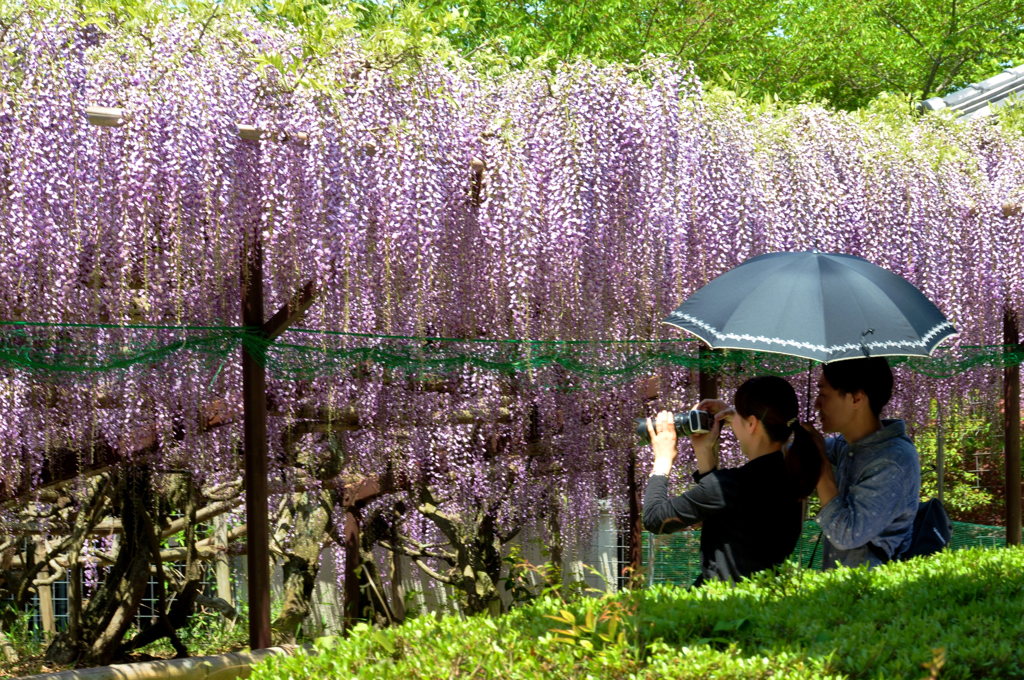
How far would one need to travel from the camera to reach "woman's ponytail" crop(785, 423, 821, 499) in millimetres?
2633

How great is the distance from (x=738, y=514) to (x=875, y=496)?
0.43 meters

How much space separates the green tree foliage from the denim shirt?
9129 millimetres

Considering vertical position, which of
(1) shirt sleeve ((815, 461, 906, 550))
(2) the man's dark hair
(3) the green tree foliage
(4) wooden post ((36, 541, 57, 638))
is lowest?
(4) wooden post ((36, 541, 57, 638))

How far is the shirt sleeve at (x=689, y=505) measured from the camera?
2.52 metres

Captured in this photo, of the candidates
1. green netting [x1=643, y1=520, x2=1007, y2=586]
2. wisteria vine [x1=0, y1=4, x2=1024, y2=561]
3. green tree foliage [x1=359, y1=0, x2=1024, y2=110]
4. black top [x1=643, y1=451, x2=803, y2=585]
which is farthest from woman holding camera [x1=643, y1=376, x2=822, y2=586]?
green tree foliage [x1=359, y1=0, x2=1024, y2=110]

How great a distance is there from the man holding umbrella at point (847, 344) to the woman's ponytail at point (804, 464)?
8 centimetres

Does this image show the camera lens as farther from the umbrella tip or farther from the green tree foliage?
the green tree foliage

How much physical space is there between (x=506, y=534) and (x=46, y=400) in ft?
12.4

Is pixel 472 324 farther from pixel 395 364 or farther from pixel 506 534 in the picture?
pixel 506 534

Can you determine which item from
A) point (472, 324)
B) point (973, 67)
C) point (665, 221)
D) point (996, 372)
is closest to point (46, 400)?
point (472, 324)

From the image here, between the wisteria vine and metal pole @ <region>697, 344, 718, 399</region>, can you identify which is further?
metal pole @ <region>697, 344, 718, 399</region>

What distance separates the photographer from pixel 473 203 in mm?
4492

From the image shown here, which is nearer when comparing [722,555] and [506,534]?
[722,555]

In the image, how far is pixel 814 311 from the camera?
9.96ft
